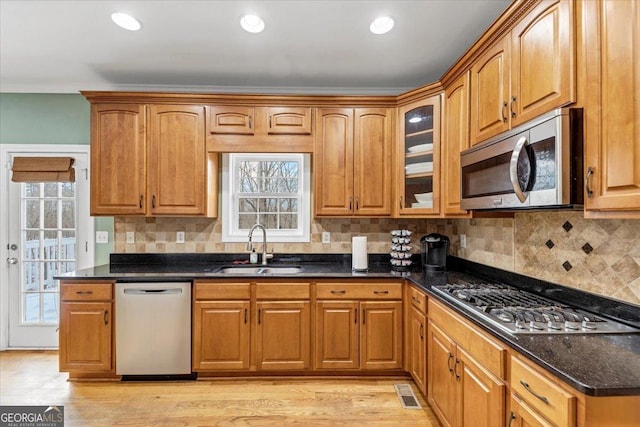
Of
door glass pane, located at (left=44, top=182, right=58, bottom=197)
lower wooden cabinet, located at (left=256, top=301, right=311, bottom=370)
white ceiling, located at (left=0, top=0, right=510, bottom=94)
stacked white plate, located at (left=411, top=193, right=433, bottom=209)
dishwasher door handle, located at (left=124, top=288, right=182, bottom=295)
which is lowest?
lower wooden cabinet, located at (left=256, top=301, right=311, bottom=370)

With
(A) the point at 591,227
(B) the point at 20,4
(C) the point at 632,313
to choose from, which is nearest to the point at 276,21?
(B) the point at 20,4

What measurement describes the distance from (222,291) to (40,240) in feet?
6.92

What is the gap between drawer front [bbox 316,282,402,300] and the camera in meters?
2.72

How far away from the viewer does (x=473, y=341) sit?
1.63m

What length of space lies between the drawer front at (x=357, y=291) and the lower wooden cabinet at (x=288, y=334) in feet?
0.58

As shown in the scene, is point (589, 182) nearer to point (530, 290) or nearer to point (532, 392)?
point (532, 392)

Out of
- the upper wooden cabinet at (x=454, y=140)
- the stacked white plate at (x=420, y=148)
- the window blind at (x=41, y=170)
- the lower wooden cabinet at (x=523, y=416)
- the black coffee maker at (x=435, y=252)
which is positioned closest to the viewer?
the lower wooden cabinet at (x=523, y=416)

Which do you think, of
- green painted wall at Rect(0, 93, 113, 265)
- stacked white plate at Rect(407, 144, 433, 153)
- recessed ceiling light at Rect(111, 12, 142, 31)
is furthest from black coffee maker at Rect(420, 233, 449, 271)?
green painted wall at Rect(0, 93, 113, 265)

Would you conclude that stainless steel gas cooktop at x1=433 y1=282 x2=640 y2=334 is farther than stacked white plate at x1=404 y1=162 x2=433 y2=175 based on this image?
No

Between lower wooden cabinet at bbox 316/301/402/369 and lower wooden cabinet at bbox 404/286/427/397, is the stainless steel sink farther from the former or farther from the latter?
lower wooden cabinet at bbox 404/286/427/397

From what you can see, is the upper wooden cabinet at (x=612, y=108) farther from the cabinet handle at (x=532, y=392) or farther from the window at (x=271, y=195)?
the window at (x=271, y=195)

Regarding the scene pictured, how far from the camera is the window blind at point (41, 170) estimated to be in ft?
10.5

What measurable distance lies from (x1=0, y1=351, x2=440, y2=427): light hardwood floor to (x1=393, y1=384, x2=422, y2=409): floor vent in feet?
0.13

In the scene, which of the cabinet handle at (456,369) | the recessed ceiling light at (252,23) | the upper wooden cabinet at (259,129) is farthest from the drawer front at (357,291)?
the recessed ceiling light at (252,23)
